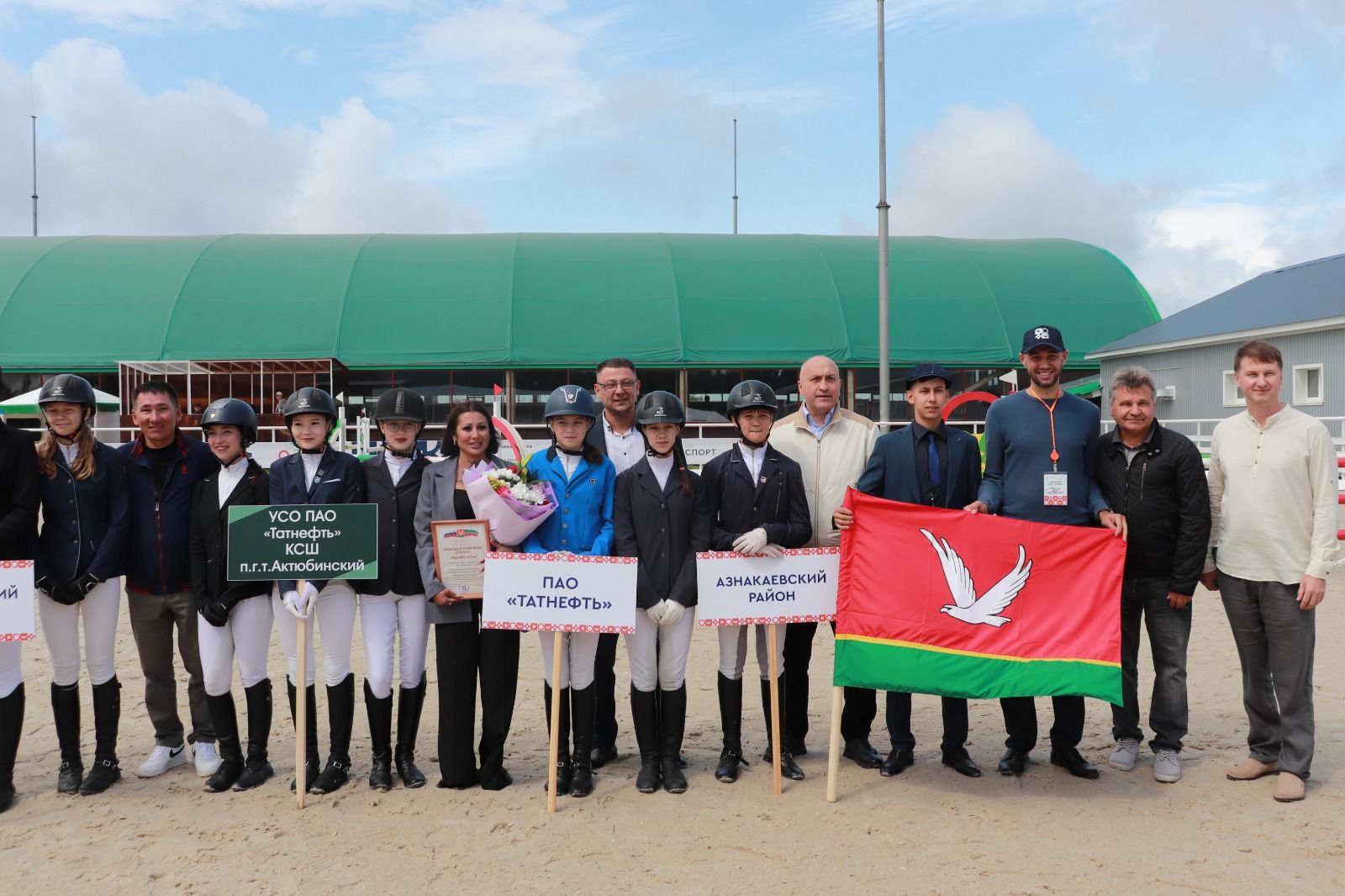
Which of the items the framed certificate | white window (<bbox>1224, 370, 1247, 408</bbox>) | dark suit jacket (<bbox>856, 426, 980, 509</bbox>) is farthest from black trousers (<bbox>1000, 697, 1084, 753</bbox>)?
white window (<bbox>1224, 370, 1247, 408</bbox>)

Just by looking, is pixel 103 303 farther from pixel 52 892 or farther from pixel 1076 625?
pixel 1076 625

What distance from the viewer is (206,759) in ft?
17.2

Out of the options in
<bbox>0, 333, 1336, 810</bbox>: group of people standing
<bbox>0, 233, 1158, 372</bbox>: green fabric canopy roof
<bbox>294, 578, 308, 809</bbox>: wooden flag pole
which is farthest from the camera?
<bbox>0, 233, 1158, 372</bbox>: green fabric canopy roof

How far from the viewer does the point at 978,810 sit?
4.71 meters

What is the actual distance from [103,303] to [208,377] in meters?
3.60

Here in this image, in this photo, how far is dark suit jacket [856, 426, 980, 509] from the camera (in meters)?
5.27

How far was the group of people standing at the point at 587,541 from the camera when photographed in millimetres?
4945

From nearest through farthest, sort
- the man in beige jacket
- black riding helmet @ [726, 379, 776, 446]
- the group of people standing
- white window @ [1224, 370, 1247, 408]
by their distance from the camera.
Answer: the group of people standing, black riding helmet @ [726, 379, 776, 446], the man in beige jacket, white window @ [1224, 370, 1247, 408]

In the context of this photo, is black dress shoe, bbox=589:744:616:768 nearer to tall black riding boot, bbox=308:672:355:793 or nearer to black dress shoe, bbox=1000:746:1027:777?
tall black riding boot, bbox=308:672:355:793

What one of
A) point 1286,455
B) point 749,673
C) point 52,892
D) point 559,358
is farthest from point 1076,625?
point 559,358

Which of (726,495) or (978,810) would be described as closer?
(978,810)

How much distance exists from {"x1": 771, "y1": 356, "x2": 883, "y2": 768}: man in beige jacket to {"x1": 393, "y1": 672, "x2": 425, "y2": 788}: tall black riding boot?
6.85 ft

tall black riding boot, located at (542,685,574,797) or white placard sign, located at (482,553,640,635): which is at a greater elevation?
white placard sign, located at (482,553,640,635)

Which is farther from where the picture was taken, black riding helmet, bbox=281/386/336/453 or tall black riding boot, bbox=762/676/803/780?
tall black riding boot, bbox=762/676/803/780
